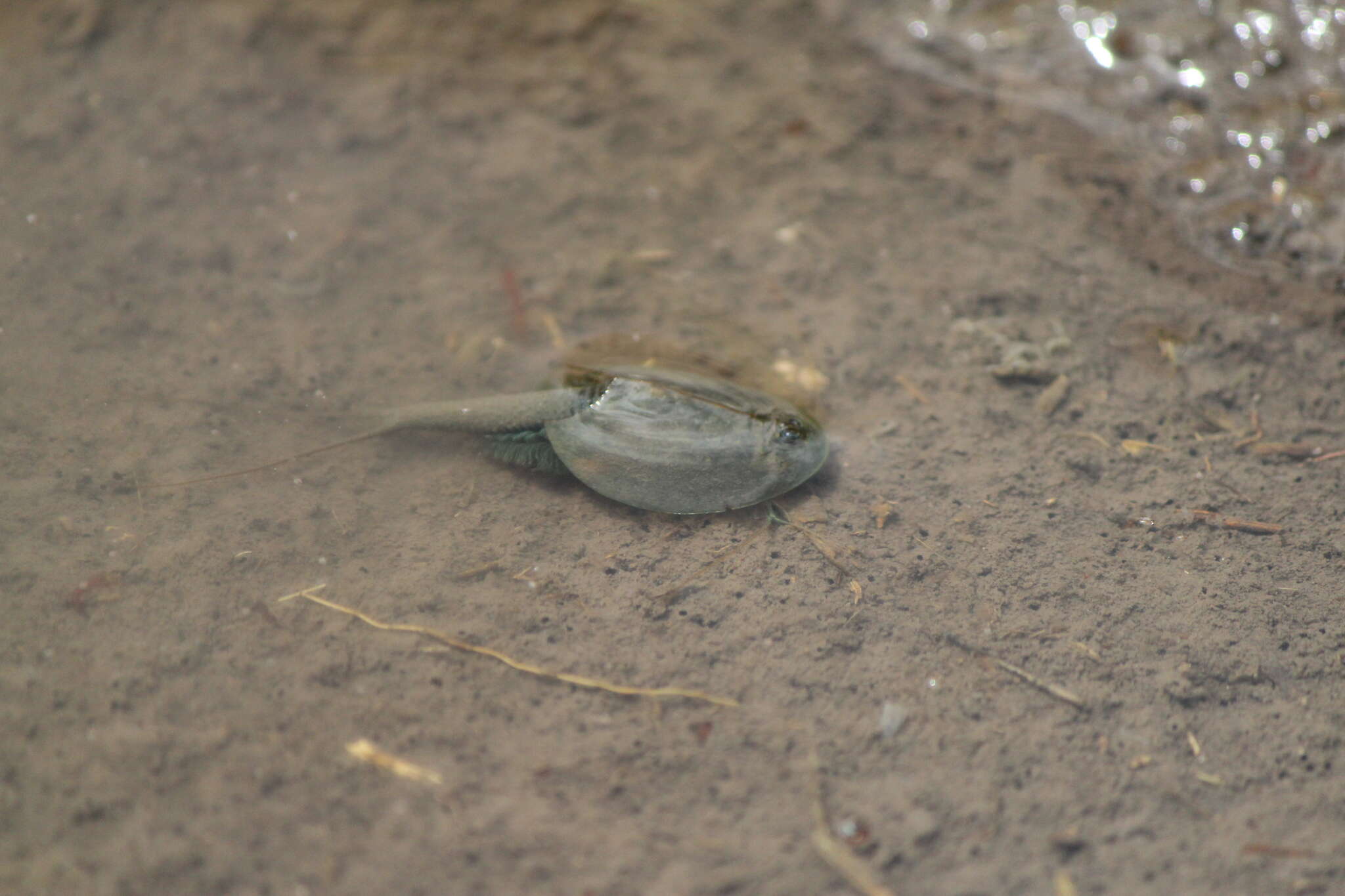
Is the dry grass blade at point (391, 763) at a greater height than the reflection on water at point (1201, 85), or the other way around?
the reflection on water at point (1201, 85)

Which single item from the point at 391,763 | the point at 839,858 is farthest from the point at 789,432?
the point at 391,763

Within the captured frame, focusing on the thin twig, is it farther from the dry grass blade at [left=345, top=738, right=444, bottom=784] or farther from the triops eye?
the dry grass blade at [left=345, top=738, right=444, bottom=784]

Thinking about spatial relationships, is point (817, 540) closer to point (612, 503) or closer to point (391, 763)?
point (612, 503)

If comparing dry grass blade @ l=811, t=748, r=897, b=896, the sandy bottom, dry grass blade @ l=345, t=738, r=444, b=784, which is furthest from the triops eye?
dry grass blade @ l=345, t=738, r=444, b=784

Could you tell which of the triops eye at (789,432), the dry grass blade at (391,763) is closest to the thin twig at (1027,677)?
the triops eye at (789,432)

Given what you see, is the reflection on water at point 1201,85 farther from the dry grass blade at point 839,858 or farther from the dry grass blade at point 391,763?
the dry grass blade at point 391,763

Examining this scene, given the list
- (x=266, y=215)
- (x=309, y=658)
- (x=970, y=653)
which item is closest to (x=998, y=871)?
(x=970, y=653)
